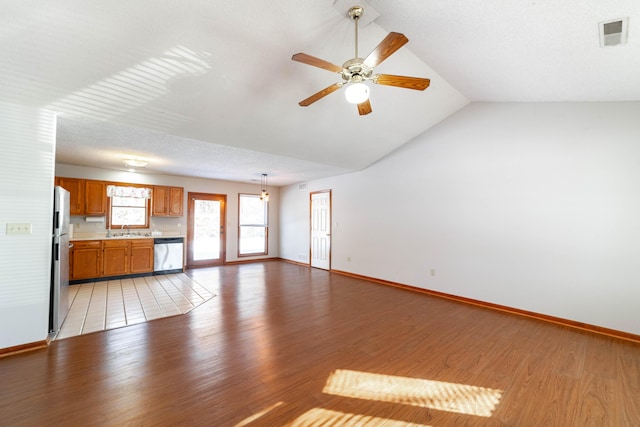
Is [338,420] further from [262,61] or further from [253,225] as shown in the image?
[253,225]

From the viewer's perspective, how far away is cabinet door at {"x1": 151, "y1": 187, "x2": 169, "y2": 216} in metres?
6.41

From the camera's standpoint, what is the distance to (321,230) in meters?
7.14

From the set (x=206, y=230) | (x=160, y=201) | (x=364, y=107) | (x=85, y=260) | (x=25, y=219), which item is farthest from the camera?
(x=206, y=230)

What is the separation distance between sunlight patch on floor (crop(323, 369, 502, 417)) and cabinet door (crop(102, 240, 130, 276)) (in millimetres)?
5487

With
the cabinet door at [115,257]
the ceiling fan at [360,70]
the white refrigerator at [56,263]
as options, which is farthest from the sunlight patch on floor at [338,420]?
the cabinet door at [115,257]

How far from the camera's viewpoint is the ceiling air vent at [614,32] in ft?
6.49

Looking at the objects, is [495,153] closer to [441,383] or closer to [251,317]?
[441,383]

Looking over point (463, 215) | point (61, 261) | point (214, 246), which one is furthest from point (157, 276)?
point (463, 215)

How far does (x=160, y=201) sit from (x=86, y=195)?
4.54 ft

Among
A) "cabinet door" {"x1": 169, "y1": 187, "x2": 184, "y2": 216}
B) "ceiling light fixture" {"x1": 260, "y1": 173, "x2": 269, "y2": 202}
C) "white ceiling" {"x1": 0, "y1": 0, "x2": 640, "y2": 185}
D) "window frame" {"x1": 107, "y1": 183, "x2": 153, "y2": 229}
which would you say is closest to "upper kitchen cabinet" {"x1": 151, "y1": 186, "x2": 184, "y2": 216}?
"cabinet door" {"x1": 169, "y1": 187, "x2": 184, "y2": 216}

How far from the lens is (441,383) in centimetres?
215

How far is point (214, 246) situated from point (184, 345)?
5041 mm

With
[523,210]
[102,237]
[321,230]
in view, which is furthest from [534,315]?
[102,237]

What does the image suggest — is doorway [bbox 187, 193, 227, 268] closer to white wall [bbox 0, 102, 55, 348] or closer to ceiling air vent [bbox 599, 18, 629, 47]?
white wall [bbox 0, 102, 55, 348]
